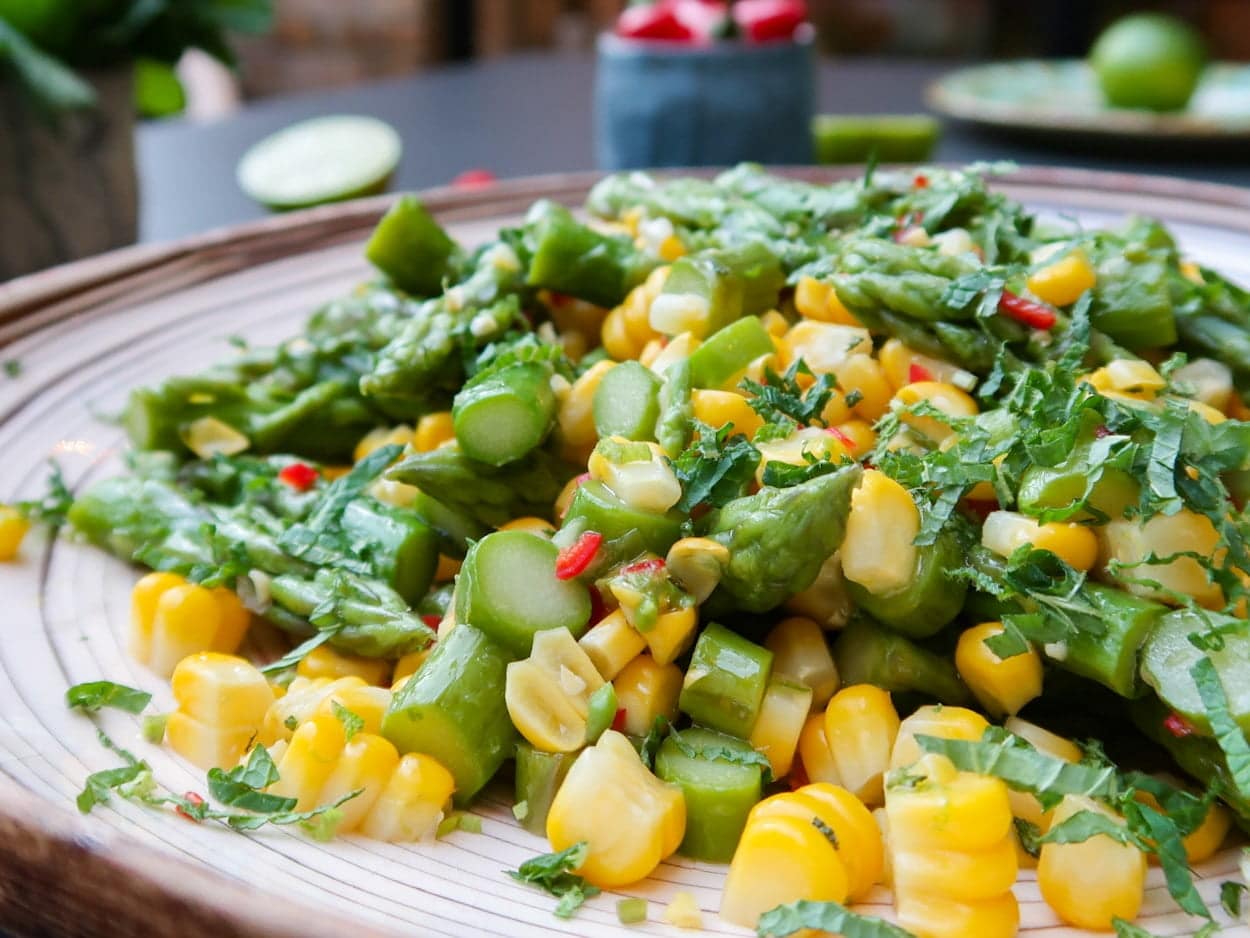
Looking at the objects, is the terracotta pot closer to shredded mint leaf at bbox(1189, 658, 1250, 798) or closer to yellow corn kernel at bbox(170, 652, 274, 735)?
yellow corn kernel at bbox(170, 652, 274, 735)

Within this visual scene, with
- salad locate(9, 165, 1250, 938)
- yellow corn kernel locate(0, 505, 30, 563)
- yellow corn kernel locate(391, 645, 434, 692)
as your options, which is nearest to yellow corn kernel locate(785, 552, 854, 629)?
salad locate(9, 165, 1250, 938)

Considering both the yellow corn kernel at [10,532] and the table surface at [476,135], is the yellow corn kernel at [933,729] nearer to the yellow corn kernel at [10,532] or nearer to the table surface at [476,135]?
the yellow corn kernel at [10,532]

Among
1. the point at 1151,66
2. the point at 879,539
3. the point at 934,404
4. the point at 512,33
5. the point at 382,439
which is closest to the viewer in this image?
the point at 879,539

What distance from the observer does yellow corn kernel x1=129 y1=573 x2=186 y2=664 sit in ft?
8.58

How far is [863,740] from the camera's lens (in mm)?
2201

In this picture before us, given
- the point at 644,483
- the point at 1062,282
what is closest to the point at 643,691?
the point at 644,483

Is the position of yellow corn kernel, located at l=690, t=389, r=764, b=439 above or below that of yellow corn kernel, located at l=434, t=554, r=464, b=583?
above

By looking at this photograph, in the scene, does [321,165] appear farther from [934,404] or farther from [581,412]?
[934,404]

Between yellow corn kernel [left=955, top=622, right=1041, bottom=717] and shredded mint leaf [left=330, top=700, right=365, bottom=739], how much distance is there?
111cm

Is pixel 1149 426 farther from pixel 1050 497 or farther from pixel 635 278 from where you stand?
pixel 635 278

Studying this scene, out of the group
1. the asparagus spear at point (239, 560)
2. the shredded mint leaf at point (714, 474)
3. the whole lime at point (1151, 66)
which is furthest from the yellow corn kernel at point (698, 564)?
the whole lime at point (1151, 66)

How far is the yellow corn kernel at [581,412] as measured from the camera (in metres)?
2.77

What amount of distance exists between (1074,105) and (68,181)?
5.85 metres

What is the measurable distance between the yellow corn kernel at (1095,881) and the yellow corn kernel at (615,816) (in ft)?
1.98
